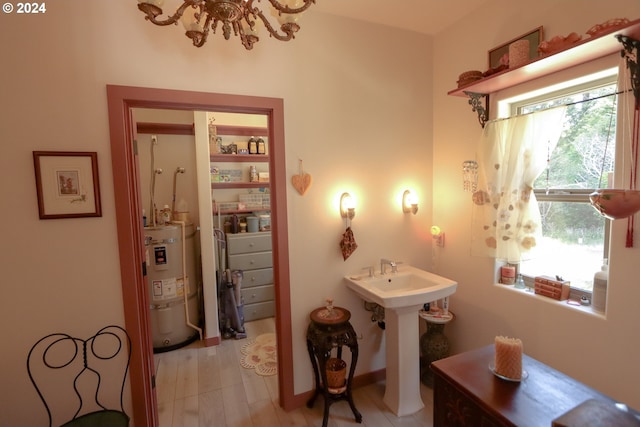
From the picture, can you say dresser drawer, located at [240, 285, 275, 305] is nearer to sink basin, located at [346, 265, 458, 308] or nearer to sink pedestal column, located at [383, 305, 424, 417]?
sink basin, located at [346, 265, 458, 308]

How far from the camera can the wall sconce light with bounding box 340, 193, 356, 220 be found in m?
2.21

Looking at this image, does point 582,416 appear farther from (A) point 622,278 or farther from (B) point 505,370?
(A) point 622,278

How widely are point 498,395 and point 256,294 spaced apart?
2960mm

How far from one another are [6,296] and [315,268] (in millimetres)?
1740

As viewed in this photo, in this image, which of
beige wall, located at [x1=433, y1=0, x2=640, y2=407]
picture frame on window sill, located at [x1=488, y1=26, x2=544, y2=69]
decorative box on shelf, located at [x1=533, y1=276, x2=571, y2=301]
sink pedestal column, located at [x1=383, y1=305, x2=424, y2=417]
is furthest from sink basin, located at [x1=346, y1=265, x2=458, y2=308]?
picture frame on window sill, located at [x1=488, y1=26, x2=544, y2=69]

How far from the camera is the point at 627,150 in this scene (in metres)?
1.38

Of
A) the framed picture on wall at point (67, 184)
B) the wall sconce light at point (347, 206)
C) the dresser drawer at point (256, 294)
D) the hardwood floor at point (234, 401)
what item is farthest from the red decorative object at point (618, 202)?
the dresser drawer at point (256, 294)

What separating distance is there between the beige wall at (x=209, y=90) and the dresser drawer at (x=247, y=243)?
153 cm

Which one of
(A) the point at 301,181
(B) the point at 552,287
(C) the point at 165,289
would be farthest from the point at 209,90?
(B) the point at 552,287

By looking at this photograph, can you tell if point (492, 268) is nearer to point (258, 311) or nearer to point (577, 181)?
point (577, 181)

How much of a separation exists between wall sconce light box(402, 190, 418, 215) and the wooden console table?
1.37 meters

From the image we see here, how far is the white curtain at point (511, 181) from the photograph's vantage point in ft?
5.64

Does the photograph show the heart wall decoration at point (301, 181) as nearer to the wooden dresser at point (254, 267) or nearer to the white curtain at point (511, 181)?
the white curtain at point (511, 181)

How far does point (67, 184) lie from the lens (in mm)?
1576
